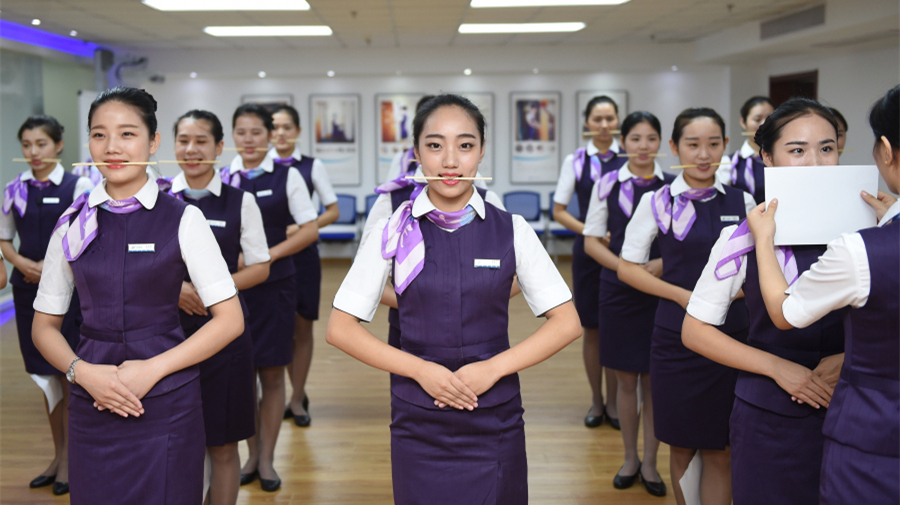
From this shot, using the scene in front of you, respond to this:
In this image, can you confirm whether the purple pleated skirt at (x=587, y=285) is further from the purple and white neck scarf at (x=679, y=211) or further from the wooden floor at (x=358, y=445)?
the purple and white neck scarf at (x=679, y=211)

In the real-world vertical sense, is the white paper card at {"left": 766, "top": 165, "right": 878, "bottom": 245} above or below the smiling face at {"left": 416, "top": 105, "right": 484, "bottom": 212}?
below

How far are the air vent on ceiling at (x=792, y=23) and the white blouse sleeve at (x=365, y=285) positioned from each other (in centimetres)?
821

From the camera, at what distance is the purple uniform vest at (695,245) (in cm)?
333

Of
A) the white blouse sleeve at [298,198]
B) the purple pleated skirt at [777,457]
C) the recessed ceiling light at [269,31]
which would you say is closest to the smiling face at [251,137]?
the white blouse sleeve at [298,198]

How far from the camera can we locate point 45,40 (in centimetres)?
1096

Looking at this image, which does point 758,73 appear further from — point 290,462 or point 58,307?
point 58,307

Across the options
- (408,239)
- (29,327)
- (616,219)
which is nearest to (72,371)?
(408,239)

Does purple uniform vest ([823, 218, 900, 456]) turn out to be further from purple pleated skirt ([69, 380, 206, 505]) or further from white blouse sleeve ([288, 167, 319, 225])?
white blouse sleeve ([288, 167, 319, 225])

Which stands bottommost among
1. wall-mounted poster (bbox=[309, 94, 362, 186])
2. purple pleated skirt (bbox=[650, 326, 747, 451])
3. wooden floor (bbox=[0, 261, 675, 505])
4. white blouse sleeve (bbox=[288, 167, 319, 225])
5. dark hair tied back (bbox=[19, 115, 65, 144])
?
wooden floor (bbox=[0, 261, 675, 505])

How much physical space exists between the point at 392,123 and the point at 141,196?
11.2 metres

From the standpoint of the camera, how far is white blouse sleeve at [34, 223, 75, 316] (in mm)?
2443

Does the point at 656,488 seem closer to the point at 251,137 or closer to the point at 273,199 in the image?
the point at 273,199

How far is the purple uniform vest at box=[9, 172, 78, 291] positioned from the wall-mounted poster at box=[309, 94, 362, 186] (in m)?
8.91

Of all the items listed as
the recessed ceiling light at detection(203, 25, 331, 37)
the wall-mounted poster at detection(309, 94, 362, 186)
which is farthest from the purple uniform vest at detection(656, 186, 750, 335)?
the wall-mounted poster at detection(309, 94, 362, 186)
